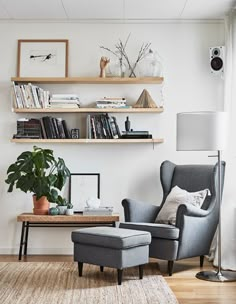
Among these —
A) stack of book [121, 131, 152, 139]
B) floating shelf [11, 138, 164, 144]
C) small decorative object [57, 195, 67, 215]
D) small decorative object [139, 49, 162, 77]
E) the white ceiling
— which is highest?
the white ceiling

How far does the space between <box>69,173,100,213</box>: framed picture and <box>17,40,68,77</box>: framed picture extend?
3.69ft

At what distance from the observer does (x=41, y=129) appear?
570cm

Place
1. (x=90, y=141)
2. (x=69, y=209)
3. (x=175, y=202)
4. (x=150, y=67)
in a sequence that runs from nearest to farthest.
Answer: (x=175, y=202), (x=69, y=209), (x=90, y=141), (x=150, y=67)

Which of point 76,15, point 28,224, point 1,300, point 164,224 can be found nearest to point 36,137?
point 28,224

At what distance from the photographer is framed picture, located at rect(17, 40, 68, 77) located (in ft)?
19.0

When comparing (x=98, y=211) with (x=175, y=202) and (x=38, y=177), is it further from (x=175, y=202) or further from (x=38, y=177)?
(x=175, y=202)

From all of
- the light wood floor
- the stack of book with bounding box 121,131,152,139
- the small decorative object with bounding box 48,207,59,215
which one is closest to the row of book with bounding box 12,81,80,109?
the stack of book with bounding box 121,131,152,139

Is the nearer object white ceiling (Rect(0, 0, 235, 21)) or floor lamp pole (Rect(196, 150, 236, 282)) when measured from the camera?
floor lamp pole (Rect(196, 150, 236, 282))

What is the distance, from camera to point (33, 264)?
501cm

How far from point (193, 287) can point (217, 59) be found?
258cm

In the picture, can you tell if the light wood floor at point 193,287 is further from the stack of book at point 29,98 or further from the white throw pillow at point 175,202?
the stack of book at point 29,98

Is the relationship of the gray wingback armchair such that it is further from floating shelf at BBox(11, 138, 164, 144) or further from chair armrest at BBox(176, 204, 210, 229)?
floating shelf at BBox(11, 138, 164, 144)

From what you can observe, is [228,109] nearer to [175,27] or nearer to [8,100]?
[175,27]

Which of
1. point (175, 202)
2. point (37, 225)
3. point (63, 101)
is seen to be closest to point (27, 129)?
point (63, 101)
